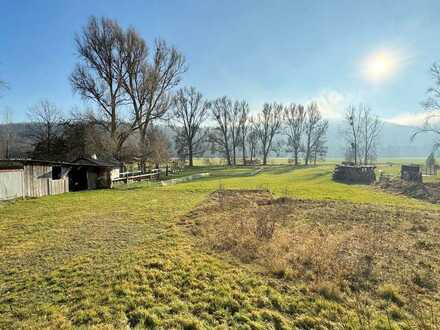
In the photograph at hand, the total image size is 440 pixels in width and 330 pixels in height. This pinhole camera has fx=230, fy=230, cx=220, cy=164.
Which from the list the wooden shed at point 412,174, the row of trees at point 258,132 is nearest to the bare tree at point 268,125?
the row of trees at point 258,132

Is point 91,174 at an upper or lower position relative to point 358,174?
upper

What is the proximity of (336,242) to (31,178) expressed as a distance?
1718 cm

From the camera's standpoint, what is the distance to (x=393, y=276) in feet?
15.6

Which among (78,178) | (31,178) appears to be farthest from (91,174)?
(31,178)

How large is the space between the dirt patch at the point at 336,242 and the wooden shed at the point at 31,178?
36.6 ft

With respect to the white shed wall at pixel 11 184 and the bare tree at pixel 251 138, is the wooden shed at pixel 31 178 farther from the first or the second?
the bare tree at pixel 251 138

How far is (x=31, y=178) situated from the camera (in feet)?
47.5

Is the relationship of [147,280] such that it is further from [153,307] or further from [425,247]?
[425,247]

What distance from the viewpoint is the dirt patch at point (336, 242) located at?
473 centimetres

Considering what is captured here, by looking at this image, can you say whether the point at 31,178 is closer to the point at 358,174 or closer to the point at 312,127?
the point at 358,174

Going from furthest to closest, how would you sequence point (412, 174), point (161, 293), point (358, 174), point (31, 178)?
1. point (358, 174)
2. point (412, 174)
3. point (31, 178)
4. point (161, 293)

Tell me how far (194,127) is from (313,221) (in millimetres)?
43425

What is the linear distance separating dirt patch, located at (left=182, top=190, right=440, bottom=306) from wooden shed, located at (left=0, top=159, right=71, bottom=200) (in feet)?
36.6

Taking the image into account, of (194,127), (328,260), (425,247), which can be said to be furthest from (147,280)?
(194,127)
